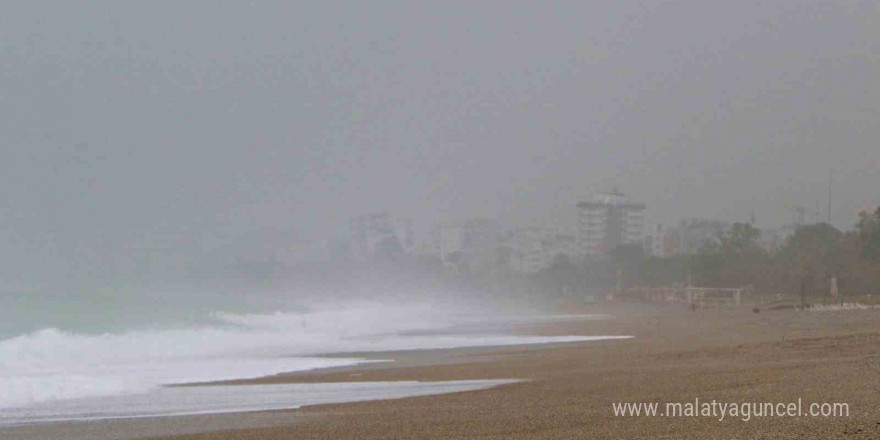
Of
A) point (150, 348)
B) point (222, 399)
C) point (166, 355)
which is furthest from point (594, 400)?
point (150, 348)

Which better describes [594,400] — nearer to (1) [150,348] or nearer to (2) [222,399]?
(2) [222,399]

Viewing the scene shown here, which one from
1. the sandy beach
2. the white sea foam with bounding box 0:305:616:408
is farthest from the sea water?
the sandy beach

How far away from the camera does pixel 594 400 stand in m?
12.4

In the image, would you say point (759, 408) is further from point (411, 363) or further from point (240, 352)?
point (240, 352)

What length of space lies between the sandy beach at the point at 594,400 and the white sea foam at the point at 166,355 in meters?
2.49

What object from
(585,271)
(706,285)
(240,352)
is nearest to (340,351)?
(240,352)

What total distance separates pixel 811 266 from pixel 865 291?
13698 mm

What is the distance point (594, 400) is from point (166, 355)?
17.7 metres

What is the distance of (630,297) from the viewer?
3590 inches

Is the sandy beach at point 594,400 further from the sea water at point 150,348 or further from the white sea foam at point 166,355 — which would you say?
the white sea foam at point 166,355

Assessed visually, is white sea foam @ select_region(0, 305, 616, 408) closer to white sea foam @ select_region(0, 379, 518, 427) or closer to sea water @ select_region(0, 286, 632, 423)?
sea water @ select_region(0, 286, 632, 423)

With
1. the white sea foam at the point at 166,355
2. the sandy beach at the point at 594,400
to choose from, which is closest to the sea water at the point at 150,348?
the white sea foam at the point at 166,355

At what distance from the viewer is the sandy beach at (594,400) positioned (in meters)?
9.61

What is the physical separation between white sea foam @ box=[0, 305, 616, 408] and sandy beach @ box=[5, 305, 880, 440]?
8.17ft
